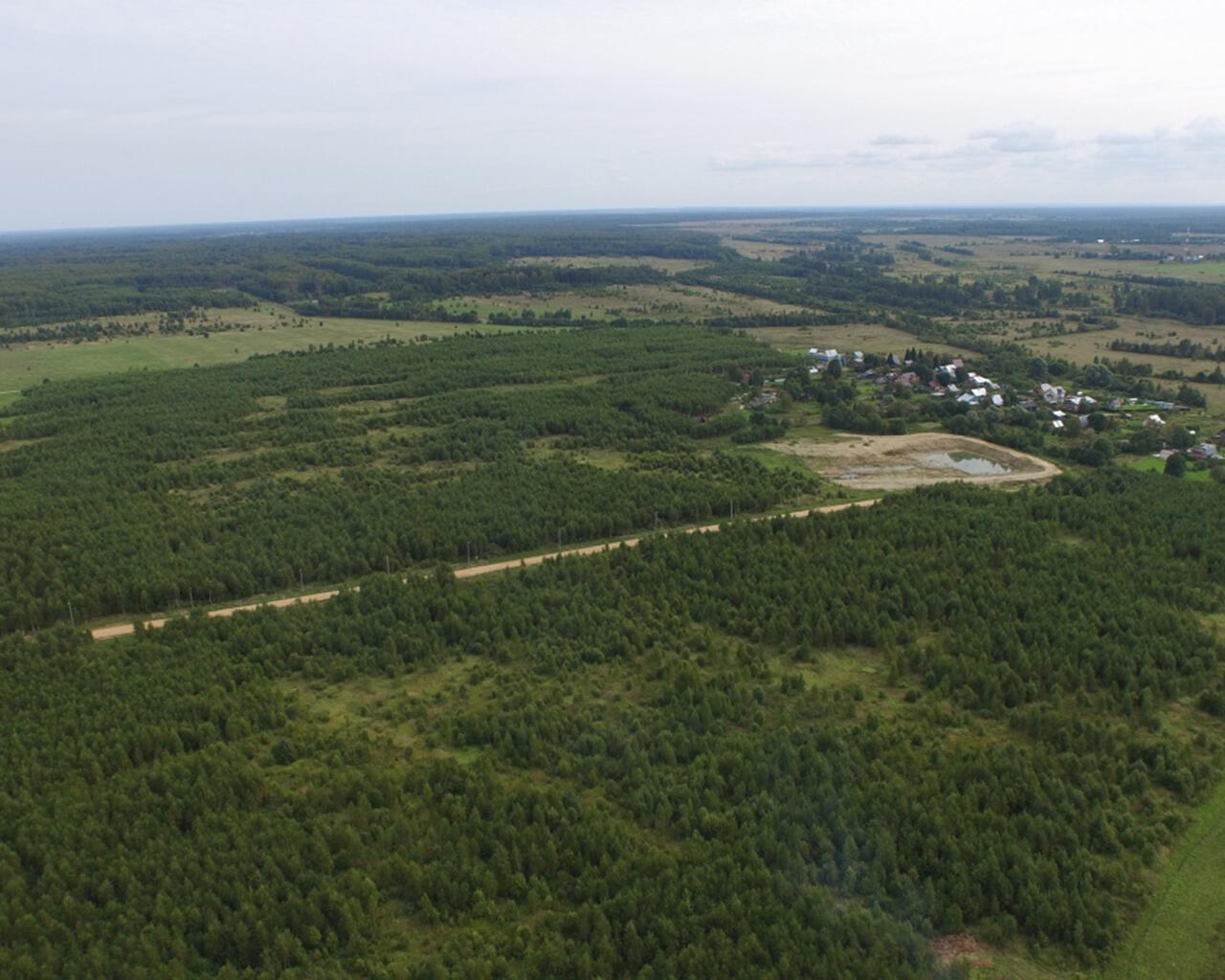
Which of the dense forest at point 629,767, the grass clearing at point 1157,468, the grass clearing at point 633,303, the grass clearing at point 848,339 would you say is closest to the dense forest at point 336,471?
the dense forest at point 629,767

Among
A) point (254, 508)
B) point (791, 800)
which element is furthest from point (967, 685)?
point (254, 508)

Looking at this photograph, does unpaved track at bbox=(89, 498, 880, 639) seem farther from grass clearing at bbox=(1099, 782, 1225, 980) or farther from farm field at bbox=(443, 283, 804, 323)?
farm field at bbox=(443, 283, 804, 323)

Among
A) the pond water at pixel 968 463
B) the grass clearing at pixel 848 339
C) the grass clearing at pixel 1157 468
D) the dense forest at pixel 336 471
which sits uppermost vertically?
the grass clearing at pixel 848 339

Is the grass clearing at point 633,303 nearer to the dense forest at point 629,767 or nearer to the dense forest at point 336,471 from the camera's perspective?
the dense forest at point 336,471

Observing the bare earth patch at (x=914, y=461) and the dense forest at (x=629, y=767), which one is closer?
the dense forest at (x=629, y=767)

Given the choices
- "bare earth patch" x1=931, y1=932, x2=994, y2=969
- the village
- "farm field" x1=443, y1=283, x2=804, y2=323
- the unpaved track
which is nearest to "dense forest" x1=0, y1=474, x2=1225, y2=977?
"bare earth patch" x1=931, y1=932, x2=994, y2=969

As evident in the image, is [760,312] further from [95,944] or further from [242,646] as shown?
[95,944]

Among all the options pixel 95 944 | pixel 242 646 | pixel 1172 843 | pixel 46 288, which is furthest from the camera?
pixel 46 288

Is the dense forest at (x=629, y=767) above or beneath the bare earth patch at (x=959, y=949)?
above
